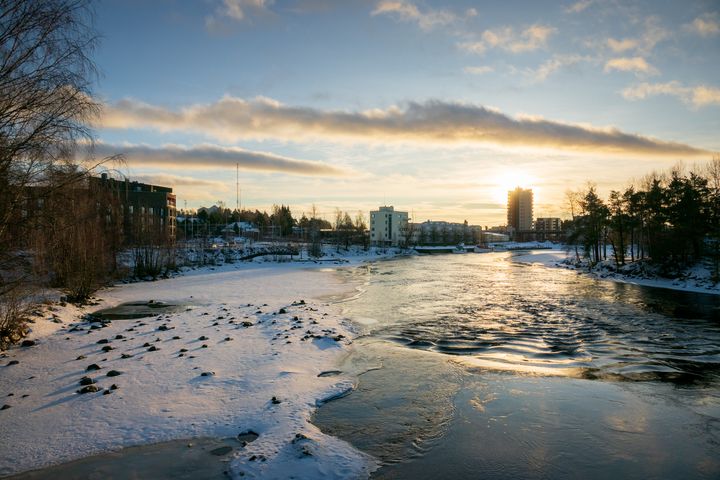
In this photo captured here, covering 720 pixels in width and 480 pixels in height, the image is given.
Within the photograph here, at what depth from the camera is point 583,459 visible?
25.8ft

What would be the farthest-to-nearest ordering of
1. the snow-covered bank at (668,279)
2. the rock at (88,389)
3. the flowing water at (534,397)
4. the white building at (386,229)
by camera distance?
1. the white building at (386,229)
2. the snow-covered bank at (668,279)
3. the rock at (88,389)
4. the flowing water at (534,397)

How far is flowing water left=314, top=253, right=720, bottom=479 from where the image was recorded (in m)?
7.85

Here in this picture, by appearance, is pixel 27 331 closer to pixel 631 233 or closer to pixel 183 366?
pixel 183 366

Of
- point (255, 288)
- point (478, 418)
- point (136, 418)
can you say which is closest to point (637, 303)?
point (478, 418)

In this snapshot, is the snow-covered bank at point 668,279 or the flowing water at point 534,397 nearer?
the flowing water at point 534,397

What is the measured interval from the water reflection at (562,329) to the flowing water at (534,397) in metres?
0.09

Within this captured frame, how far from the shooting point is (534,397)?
436 inches

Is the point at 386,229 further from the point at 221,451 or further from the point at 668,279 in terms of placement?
the point at 221,451

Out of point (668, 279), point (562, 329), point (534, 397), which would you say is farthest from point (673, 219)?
point (534, 397)

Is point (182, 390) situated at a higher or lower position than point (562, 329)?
higher

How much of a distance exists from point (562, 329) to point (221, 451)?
55.8 feet

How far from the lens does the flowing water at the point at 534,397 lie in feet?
25.8

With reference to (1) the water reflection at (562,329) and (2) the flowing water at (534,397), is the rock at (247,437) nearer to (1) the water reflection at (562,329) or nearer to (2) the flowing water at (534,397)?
(2) the flowing water at (534,397)

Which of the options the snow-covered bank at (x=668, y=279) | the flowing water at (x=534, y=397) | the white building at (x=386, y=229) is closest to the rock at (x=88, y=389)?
the flowing water at (x=534, y=397)
